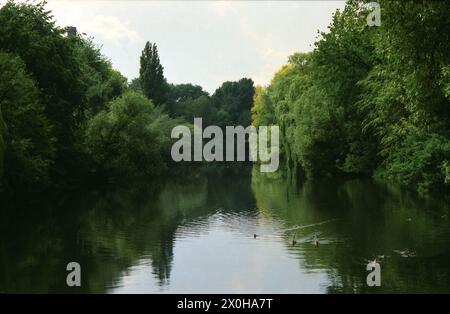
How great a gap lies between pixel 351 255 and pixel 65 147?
30.0 m

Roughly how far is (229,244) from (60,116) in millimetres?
25810

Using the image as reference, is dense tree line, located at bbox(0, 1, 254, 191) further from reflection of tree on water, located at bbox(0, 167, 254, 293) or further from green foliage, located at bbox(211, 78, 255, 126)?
green foliage, located at bbox(211, 78, 255, 126)

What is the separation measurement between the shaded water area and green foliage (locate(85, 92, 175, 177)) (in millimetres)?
14445

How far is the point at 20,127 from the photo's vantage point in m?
37.1

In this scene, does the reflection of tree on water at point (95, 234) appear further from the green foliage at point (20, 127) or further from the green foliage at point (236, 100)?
the green foliage at point (236, 100)

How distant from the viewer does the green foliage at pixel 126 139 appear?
53.0 m

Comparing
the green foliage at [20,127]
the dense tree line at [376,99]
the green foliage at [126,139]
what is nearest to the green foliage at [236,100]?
the dense tree line at [376,99]

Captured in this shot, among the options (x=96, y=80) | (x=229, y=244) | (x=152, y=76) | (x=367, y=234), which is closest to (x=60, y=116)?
(x=96, y=80)

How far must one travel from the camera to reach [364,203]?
34219 mm

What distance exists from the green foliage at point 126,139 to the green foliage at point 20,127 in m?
12.5

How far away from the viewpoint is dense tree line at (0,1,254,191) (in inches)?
1410

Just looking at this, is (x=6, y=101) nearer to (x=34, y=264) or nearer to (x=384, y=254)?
(x=34, y=264)

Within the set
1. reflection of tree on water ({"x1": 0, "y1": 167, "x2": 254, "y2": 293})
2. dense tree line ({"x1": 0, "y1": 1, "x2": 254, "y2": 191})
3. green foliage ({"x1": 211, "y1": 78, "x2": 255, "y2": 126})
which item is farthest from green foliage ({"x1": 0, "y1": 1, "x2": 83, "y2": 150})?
green foliage ({"x1": 211, "y1": 78, "x2": 255, "y2": 126})
